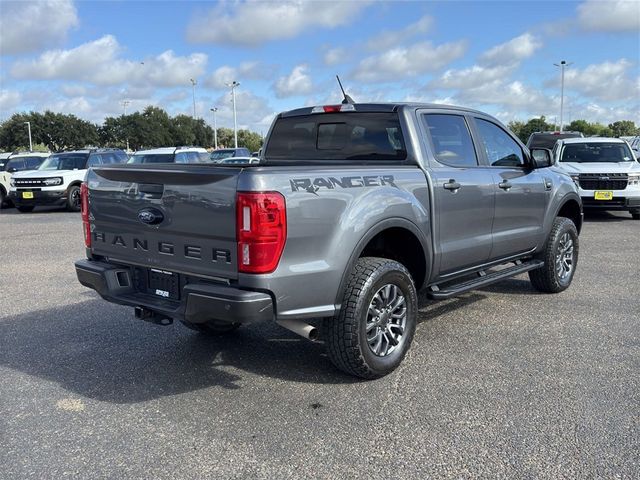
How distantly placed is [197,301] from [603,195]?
11.5 meters

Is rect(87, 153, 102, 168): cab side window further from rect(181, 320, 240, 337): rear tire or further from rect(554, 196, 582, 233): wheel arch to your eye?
rect(554, 196, 582, 233): wheel arch

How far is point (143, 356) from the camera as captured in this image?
4.79m

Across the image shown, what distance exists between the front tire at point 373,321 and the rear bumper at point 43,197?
14748mm

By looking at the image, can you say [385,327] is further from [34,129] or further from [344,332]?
[34,129]

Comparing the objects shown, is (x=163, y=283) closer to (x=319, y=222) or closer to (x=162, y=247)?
(x=162, y=247)

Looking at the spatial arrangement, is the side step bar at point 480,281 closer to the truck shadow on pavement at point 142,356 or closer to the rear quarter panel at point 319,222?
the rear quarter panel at point 319,222

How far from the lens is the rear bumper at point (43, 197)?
659 inches

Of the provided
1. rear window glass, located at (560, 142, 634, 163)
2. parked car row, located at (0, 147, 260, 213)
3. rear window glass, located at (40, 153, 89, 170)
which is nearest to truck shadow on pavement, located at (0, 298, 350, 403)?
parked car row, located at (0, 147, 260, 213)

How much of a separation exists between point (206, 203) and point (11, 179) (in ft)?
52.6

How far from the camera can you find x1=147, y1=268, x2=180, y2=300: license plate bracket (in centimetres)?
399

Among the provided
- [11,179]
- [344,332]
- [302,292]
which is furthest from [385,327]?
[11,179]

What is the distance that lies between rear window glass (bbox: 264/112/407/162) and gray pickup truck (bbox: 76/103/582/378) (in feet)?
0.04

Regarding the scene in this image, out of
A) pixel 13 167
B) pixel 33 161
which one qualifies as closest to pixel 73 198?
pixel 13 167

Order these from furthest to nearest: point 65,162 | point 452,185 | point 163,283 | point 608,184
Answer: point 65,162, point 608,184, point 452,185, point 163,283
